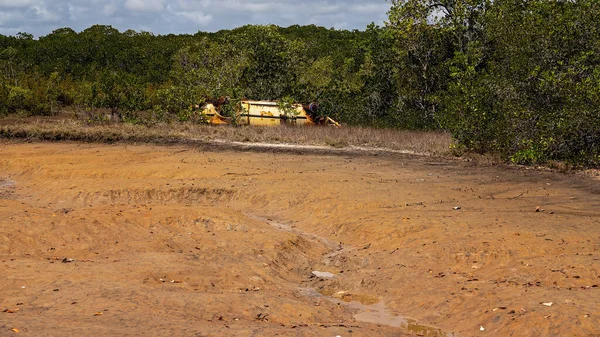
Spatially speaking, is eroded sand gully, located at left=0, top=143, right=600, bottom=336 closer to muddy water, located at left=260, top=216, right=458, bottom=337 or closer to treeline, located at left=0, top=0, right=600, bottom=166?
muddy water, located at left=260, top=216, right=458, bottom=337

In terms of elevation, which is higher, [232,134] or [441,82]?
[441,82]

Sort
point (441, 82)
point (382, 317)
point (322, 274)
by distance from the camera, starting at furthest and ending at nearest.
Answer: point (441, 82) → point (322, 274) → point (382, 317)

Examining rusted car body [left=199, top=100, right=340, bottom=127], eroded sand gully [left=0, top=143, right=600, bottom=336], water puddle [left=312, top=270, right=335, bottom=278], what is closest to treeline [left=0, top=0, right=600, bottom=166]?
rusted car body [left=199, top=100, right=340, bottom=127]

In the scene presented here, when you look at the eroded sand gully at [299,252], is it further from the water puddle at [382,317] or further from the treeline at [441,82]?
the treeline at [441,82]

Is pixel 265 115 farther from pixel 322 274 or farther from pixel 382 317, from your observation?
pixel 382 317

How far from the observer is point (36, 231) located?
10.1 m

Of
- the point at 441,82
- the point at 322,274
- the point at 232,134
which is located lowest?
the point at 322,274

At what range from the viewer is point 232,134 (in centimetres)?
2322

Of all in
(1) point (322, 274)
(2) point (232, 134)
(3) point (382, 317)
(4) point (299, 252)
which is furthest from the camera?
(2) point (232, 134)

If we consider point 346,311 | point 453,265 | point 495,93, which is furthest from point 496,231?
point 495,93

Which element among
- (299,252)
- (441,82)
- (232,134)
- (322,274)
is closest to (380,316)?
(322,274)

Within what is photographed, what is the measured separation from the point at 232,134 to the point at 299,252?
13245 millimetres

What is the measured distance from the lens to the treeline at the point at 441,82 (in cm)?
1748

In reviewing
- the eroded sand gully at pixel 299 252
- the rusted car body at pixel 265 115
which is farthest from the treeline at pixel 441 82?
the eroded sand gully at pixel 299 252
